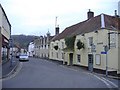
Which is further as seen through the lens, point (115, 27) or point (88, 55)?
point (88, 55)

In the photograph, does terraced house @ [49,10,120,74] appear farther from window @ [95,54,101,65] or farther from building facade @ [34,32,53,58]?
building facade @ [34,32,53,58]

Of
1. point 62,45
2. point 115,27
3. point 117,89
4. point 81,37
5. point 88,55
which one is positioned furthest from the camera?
point 62,45

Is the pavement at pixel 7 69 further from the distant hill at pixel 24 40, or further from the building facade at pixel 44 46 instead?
the distant hill at pixel 24 40

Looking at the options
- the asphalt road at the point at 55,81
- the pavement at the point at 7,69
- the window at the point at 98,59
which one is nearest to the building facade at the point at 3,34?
the pavement at the point at 7,69

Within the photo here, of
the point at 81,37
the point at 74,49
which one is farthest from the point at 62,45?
the point at 81,37

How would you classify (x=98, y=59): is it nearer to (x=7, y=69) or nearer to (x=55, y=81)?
(x=7, y=69)

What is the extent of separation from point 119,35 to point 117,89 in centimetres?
1619

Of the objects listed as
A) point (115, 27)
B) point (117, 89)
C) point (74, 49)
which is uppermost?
point (115, 27)

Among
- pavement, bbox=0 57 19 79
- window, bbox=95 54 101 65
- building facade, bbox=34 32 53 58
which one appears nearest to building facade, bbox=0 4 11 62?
pavement, bbox=0 57 19 79

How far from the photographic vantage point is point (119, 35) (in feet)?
94.8

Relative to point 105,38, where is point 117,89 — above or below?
below

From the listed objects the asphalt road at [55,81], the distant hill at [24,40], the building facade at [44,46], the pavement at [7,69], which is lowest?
the asphalt road at [55,81]

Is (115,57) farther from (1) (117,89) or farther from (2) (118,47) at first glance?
(1) (117,89)

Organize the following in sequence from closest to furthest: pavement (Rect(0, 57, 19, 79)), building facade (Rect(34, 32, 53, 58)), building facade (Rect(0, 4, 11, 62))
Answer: pavement (Rect(0, 57, 19, 79)), building facade (Rect(0, 4, 11, 62)), building facade (Rect(34, 32, 53, 58))
